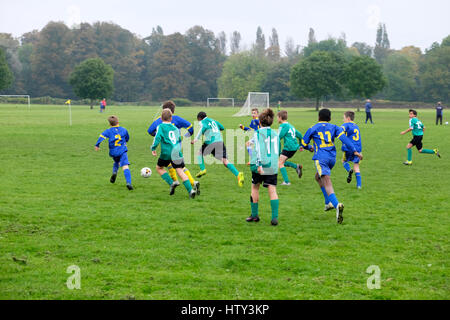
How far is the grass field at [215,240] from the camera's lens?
5.55m

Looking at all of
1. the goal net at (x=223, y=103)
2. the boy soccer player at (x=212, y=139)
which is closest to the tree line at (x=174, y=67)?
the goal net at (x=223, y=103)

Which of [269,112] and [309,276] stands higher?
[269,112]

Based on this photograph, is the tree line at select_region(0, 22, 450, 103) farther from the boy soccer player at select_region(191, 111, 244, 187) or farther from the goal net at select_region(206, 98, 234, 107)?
the boy soccer player at select_region(191, 111, 244, 187)

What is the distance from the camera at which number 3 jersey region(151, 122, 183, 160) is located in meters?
10.5

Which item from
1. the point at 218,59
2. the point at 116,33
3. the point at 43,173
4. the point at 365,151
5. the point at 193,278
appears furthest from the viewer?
the point at 218,59

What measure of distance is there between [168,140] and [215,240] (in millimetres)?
3632

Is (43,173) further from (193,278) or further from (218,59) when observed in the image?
(218,59)

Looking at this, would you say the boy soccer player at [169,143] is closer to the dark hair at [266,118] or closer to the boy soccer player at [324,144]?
the dark hair at [266,118]

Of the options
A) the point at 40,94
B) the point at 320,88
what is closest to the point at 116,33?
the point at 40,94

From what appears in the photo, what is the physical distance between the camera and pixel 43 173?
45.9ft

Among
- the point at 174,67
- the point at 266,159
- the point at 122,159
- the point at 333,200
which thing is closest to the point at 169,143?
the point at 122,159

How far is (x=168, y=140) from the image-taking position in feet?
34.6

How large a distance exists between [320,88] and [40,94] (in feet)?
203

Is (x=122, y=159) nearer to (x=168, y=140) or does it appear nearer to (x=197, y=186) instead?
(x=168, y=140)
